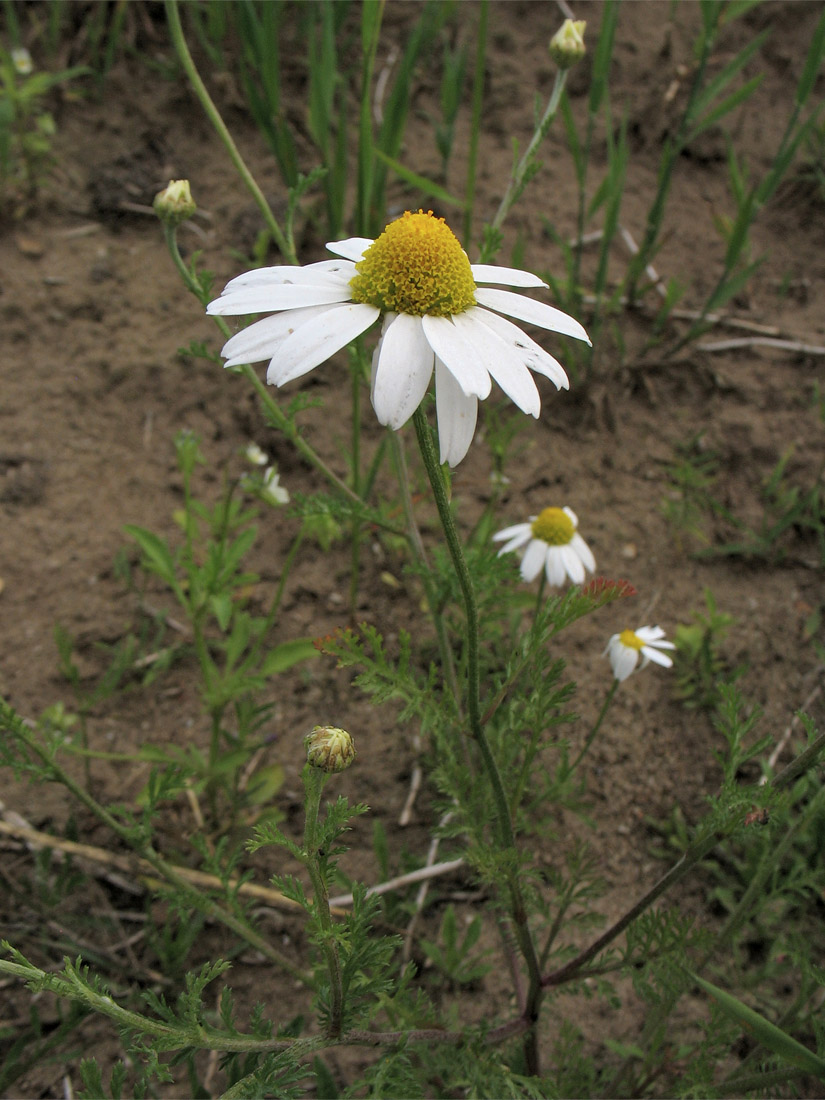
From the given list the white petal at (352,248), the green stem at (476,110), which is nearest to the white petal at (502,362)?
the white petal at (352,248)

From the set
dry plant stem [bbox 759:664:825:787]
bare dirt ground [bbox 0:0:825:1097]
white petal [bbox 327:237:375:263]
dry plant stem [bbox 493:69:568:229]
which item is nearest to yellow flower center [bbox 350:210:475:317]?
white petal [bbox 327:237:375:263]

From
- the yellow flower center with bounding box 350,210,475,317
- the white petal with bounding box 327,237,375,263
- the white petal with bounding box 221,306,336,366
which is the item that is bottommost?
the white petal with bounding box 221,306,336,366

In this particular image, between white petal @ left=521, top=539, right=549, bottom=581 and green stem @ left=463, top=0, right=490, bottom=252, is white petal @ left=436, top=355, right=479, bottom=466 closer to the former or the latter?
white petal @ left=521, top=539, right=549, bottom=581

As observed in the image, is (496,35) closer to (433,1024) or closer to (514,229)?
(514,229)

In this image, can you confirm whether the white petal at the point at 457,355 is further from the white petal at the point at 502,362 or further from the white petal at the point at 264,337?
the white petal at the point at 264,337

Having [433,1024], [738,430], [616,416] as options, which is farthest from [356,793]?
[738,430]

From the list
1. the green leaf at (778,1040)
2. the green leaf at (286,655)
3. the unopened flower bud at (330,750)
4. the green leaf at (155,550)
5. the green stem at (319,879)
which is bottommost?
the green leaf at (286,655)
